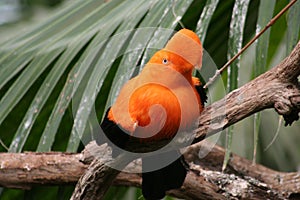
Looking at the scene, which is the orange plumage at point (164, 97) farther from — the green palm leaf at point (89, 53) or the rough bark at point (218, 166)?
the green palm leaf at point (89, 53)

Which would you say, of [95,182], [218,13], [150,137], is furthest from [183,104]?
[218,13]

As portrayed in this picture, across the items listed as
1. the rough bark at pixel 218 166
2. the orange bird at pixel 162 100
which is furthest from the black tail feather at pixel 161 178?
the orange bird at pixel 162 100

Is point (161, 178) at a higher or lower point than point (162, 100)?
lower

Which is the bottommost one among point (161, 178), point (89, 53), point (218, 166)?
point (218, 166)

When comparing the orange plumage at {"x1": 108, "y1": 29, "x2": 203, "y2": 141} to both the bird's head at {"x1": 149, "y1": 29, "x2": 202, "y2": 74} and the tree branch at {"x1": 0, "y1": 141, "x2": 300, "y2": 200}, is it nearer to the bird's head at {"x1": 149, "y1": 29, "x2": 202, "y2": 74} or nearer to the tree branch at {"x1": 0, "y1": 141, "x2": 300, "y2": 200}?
the bird's head at {"x1": 149, "y1": 29, "x2": 202, "y2": 74}

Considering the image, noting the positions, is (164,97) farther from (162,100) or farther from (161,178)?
(161,178)

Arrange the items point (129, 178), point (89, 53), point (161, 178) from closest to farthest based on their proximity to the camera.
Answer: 1. point (161, 178)
2. point (89, 53)
3. point (129, 178)

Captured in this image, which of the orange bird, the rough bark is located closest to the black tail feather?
the rough bark

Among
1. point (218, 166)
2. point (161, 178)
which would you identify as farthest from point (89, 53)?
point (218, 166)

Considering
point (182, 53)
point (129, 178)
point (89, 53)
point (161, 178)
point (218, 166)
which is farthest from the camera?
point (218, 166)
